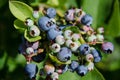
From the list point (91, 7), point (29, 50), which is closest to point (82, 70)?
point (29, 50)

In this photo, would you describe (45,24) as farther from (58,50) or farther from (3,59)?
(3,59)

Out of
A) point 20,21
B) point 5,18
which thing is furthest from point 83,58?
point 5,18

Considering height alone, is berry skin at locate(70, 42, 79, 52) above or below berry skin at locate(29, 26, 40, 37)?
below

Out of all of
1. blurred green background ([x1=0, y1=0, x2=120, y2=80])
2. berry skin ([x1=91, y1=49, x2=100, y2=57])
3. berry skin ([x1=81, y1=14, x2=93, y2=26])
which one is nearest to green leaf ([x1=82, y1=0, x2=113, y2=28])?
blurred green background ([x1=0, y1=0, x2=120, y2=80])

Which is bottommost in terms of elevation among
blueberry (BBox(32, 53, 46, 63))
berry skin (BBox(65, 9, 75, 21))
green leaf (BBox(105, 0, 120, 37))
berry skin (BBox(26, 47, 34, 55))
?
green leaf (BBox(105, 0, 120, 37))

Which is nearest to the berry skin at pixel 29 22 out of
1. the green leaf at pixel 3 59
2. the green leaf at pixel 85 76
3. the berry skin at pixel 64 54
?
the berry skin at pixel 64 54

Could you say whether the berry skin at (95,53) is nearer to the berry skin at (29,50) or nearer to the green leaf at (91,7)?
the berry skin at (29,50)

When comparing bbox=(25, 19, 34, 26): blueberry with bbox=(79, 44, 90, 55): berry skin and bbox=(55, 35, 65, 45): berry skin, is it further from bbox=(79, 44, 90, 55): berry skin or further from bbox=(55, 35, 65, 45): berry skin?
bbox=(79, 44, 90, 55): berry skin
